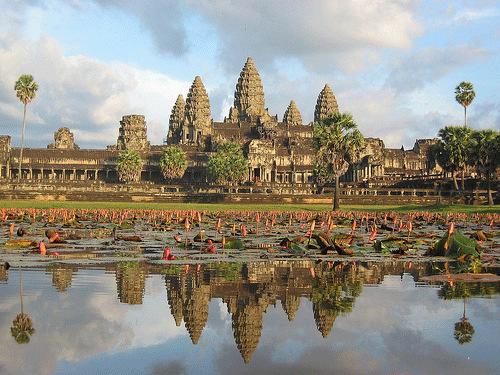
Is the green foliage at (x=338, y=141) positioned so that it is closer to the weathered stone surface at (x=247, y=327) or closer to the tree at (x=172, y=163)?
the weathered stone surface at (x=247, y=327)

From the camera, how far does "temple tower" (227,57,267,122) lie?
193 metres

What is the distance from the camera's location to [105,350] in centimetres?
744

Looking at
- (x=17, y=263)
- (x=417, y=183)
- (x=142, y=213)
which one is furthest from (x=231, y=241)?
(x=417, y=183)

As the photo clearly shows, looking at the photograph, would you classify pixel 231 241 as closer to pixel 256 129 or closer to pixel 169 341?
pixel 169 341

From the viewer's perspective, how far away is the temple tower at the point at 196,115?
18500cm

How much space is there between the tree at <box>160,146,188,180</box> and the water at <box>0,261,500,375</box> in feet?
422

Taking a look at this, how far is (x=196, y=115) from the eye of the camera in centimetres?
18612

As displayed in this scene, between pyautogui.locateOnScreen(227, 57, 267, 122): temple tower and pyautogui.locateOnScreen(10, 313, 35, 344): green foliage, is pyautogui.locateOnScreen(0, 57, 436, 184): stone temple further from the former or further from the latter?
pyautogui.locateOnScreen(10, 313, 35, 344): green foliage

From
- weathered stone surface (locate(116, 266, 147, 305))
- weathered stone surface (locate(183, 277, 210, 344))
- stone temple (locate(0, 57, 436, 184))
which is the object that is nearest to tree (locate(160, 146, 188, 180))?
stone temple (locate(0, 57, 436, 184))

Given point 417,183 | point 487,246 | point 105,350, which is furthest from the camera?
point 417,183

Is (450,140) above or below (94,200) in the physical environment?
above

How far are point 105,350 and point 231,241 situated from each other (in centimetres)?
1232

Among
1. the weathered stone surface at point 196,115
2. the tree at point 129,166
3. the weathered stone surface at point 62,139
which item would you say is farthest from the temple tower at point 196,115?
the tree at point 129,166

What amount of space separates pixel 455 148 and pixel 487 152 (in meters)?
7.03
